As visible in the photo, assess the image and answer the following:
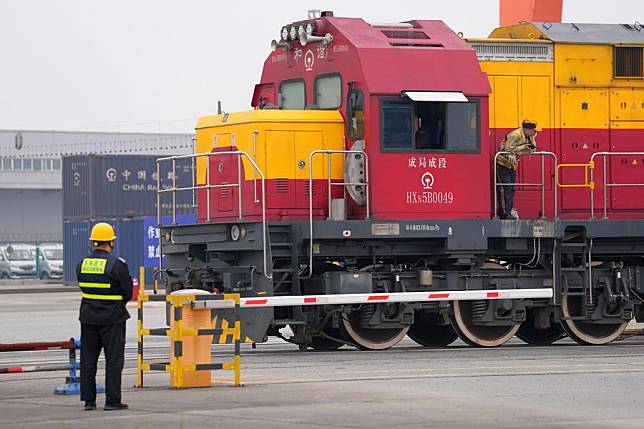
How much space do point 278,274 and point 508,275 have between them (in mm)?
3685

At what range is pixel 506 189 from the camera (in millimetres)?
21312

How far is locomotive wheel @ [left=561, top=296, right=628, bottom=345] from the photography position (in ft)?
70.8

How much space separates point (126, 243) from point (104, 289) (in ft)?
144

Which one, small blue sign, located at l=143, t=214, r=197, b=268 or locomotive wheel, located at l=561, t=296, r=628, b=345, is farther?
small blue sign, located at l=143, t=214, r=197, b=268

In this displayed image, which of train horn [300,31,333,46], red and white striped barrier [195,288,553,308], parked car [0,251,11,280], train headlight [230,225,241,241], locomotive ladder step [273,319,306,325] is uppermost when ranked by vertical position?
train horn [300,31,333,46]

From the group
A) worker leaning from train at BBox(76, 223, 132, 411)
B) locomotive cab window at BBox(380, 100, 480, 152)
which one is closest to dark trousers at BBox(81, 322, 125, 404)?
worker leaning from train at BBox(76, 223, 132, 411)

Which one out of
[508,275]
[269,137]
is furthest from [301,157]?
[508,275]

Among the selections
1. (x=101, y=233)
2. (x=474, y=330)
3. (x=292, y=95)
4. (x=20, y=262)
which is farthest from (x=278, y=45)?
(x=20, y=262)

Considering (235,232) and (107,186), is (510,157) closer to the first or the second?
(235,232)

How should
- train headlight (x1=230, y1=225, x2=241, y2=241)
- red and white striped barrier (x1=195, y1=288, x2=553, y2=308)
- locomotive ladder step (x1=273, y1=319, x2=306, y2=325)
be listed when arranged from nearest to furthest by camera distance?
red and white striped barrier (x1=195, y1=288, x2=553, y2=308)
locomotive ladder step (x1=273, y1=319, x2=306, y2=325)
train headlight (x1=230, y1=225, x2=241, y2=241)

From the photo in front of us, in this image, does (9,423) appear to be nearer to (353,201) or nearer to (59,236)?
(353,201)

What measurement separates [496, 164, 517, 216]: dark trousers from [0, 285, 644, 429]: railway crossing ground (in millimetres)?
2119

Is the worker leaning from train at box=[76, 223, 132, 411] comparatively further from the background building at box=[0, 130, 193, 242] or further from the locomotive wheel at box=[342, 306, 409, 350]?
the background building at box=[0, 130, 193, 242]

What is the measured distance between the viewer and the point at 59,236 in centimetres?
10169
